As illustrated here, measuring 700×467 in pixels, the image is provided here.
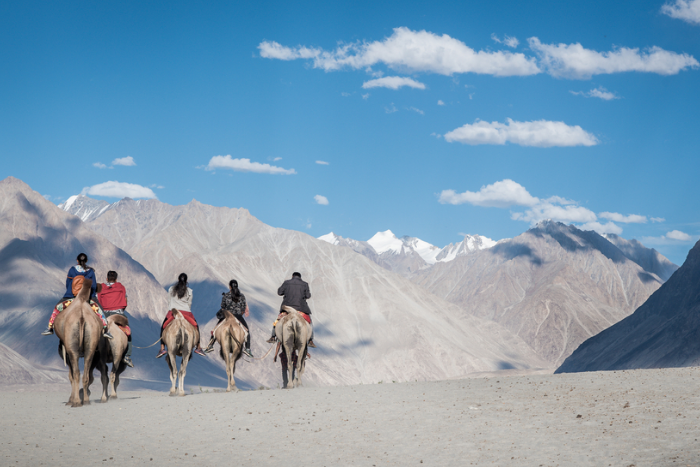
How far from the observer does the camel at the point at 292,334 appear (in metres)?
21.5

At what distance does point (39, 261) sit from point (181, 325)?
14897 centimetres

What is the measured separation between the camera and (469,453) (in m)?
12.5

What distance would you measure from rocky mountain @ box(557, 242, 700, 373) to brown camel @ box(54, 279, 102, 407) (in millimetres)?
118546

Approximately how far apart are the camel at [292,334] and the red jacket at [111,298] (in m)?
4.42

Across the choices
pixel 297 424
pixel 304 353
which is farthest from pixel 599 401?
pixel 304 353

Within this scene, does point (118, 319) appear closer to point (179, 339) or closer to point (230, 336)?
point (179, 339)

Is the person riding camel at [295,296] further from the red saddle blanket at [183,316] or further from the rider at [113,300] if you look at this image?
the rider at [113,300]

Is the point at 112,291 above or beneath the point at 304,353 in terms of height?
above

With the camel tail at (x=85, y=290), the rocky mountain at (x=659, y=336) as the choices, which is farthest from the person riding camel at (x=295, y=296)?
the rocky mountain at (x=659, y=336)

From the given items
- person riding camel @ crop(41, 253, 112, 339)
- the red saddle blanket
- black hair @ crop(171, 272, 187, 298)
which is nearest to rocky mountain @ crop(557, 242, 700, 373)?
the red saddle blanket

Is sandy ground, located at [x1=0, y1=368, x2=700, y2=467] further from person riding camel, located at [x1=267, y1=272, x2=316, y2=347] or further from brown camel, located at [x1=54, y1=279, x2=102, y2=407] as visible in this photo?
person riding camel, located at [x1=267, y1=272, x2=316, y2=347]

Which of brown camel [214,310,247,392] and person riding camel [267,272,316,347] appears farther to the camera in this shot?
person riding camel [267,272,316,347]

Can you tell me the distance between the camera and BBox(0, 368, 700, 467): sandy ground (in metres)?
12.3

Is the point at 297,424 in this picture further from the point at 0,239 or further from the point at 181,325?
the point at 0,239
